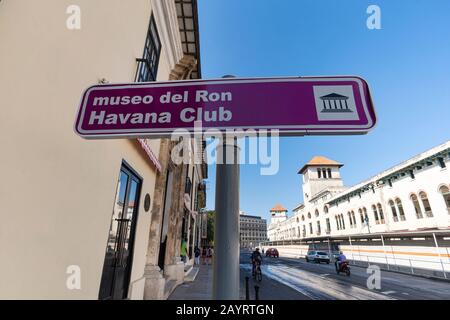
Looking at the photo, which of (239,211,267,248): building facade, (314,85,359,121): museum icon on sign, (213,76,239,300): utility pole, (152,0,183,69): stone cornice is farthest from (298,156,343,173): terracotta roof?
(239,211,267,248): building facade

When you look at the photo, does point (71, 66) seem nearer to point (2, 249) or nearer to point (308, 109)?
point (2, 249)

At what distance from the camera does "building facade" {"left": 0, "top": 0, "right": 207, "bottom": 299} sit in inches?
70.9

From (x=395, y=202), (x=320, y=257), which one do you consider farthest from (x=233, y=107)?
(x=320, y=257)

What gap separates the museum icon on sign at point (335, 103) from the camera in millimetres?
1182

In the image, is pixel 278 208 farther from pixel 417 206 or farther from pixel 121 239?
pixel 121 239

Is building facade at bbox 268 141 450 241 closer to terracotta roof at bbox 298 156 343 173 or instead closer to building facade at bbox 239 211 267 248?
terracotta roof at bbox 298 156 343 173

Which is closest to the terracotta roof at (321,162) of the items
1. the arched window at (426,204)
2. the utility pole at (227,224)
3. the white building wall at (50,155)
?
the arched window at (426,204)

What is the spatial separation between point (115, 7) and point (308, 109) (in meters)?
4.04

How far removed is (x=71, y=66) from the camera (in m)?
2.50

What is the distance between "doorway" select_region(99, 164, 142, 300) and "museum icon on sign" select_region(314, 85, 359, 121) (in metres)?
3.73

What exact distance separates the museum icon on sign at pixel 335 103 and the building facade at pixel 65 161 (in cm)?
171

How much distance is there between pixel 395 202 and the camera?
24.9 m

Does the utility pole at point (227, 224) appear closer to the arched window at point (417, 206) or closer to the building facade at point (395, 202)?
the building facade at point (395, 202)
